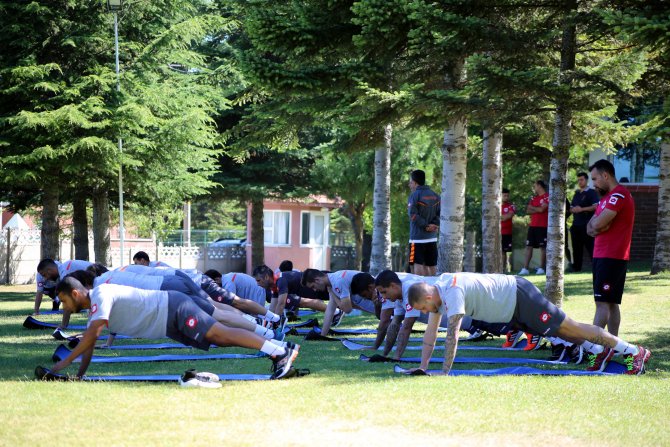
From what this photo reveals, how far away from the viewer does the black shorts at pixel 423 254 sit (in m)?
15.0

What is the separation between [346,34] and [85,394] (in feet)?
24.9

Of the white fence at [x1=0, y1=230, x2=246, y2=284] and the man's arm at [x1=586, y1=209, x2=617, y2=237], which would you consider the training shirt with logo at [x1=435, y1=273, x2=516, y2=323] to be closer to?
the man's arm at [x1=586, y1=209, x2=617, y2=237]

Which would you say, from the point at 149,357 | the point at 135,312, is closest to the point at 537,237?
the point at 149,357

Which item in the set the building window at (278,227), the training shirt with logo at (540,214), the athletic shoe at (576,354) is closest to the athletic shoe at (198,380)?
the athletic shoe at (576,354)

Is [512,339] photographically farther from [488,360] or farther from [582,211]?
[582,211]

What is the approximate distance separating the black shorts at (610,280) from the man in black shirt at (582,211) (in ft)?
18.8

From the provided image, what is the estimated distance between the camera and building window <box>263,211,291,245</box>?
43156 millimetres

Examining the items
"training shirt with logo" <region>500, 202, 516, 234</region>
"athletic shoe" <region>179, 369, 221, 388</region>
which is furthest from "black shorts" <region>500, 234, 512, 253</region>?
"athletic shoe" <region>179, 369, 221, 388</region>

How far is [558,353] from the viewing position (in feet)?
33.2

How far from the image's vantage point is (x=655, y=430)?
21.1 feet

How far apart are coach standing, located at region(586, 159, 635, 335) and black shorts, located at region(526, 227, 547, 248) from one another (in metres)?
9.97

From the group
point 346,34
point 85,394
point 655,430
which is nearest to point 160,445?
point 85,394

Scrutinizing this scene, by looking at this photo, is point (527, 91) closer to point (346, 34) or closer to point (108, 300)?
point (346, 34)

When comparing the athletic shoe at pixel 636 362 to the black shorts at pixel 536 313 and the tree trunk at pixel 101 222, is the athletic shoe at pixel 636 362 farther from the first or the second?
the tree trunk at pixel 101 222
